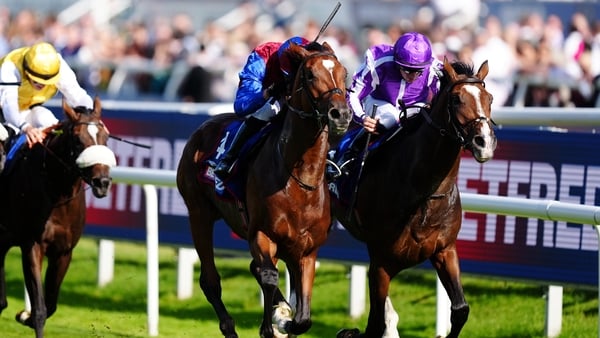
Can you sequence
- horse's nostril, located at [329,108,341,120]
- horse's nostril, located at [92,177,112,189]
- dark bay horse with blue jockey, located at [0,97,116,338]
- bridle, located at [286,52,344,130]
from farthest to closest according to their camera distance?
dark bay horse with blue jockey, located at [0,97,116,338] < horse's nostril, located at [92,177,112,189] < bridle, located at [286,52,344,130] < horse's nostril, located at [329,108,341,120]

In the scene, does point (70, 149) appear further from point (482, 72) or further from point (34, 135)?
point (482, 72)

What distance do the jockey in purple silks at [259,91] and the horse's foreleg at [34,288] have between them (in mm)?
1663

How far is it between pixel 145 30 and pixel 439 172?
12387 mm

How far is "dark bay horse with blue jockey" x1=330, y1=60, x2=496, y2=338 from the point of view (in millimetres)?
6910

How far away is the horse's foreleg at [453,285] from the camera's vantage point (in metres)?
7.07

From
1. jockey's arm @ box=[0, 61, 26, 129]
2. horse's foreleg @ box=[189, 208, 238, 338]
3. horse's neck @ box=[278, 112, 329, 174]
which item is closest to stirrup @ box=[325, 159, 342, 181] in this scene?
horse's neck @ box=[278, 112, 329, 174]

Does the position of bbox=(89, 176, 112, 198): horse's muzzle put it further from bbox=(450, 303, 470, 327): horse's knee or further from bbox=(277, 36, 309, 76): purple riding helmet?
bbox=(450, 303, 470, 327): horse's knee

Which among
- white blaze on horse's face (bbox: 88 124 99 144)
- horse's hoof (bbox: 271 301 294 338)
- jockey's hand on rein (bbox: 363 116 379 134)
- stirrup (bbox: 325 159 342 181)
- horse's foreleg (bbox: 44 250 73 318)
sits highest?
jockey's hand on rein (bbox: 363 116 379 134)

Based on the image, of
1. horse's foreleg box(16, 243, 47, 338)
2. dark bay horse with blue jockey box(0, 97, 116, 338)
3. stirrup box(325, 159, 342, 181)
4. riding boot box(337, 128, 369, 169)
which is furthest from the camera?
dark bay horse with blue jockey box(0, 97, 116, 338)

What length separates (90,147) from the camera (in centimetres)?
849

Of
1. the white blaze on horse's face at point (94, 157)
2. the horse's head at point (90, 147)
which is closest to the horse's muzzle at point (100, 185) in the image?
the horse's head at point (90, 147)

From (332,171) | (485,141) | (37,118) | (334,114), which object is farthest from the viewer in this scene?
(37,118)

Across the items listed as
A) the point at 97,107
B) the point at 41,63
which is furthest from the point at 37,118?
the point at 97,107

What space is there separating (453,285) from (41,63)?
11.1 feet
